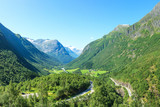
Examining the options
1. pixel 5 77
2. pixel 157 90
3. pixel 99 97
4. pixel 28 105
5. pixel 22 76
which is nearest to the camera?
pixel 28 105

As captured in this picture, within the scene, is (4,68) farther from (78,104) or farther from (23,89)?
(78,104)

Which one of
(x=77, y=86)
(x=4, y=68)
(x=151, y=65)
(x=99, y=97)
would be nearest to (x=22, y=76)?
(x=4, y=68)

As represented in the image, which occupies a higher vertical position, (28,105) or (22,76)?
(22,76)

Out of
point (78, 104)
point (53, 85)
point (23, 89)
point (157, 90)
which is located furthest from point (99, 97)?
point (157, 90)

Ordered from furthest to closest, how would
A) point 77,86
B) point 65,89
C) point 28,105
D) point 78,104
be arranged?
point 77,86 → point 65,89 → point 78,104 → point 28,105

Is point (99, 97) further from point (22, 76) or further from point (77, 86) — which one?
point (22, 76)

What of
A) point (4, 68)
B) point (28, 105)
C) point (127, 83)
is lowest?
point (127, 83)

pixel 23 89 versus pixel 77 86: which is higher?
pixel 23 89

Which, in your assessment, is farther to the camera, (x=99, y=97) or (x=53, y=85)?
(x=53, y=85)

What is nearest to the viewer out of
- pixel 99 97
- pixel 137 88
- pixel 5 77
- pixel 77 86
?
pixel 99 97
